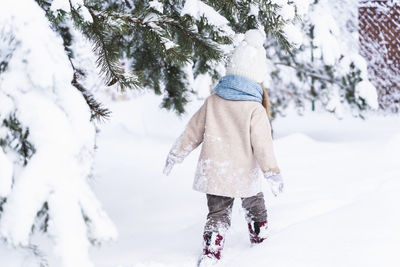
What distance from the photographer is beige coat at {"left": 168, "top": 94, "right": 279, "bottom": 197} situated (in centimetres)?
274

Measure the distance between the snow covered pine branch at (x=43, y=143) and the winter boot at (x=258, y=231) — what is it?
171 centimetres

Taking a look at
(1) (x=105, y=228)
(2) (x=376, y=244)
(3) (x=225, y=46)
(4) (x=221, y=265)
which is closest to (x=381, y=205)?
(2) (x=376, y=244)

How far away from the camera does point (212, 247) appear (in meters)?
2.83

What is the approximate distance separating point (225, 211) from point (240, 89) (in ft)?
2.76

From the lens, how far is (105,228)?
145cm

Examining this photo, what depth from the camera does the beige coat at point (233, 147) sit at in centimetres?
274

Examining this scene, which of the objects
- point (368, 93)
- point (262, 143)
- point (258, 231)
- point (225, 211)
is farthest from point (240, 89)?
point (368, 93)

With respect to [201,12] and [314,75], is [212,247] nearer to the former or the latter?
[201,12]

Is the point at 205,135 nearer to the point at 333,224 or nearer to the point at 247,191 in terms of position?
the point at 247,191

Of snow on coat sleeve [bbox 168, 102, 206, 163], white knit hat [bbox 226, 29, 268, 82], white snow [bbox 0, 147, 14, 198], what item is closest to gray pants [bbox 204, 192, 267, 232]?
snow on coat sleeve [bbox 168, 102, 206, 163]

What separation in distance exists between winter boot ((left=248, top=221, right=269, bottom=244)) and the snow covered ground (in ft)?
0.32

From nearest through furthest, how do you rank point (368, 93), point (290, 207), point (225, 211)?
point (225, 211), point (290, 207), point (368, 93)

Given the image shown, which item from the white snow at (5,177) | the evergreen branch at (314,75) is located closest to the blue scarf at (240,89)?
the white snow at (5,177)

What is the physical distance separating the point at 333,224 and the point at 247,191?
1.96 feet
